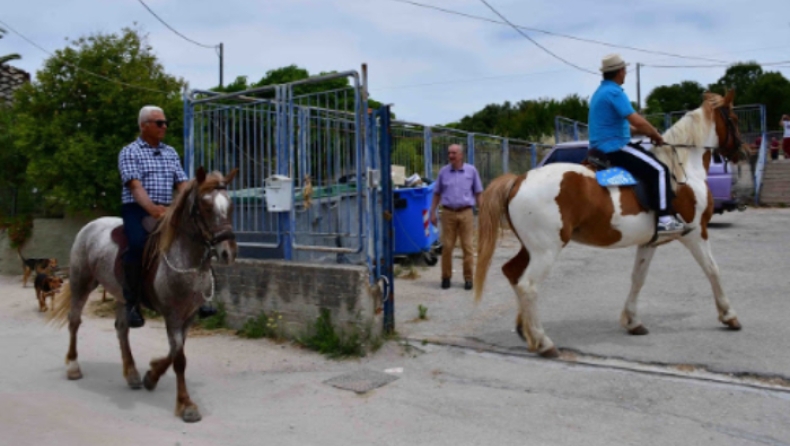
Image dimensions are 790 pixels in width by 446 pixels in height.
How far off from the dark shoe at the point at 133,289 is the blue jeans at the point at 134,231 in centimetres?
6

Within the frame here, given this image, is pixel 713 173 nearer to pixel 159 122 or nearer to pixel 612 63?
pixel 612 63

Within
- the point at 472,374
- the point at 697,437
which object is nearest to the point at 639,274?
the point at 472,374

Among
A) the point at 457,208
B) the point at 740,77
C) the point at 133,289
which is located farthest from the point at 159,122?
the point at 740,77

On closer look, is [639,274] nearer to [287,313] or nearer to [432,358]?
[432,358]

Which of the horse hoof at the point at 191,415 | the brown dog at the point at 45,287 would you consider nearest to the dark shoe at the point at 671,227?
the horse hoof at the point at 191,415

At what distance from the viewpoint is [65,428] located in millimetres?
4633

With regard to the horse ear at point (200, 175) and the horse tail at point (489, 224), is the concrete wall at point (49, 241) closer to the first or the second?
the horse ear at point (200, 175)

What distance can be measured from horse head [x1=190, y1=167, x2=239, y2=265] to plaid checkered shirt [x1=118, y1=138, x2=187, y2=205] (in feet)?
2.88

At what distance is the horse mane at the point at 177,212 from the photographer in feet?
15.4

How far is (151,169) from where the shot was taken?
5.45 meters

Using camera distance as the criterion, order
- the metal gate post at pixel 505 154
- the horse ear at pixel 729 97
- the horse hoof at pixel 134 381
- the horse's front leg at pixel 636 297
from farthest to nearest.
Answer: the metal gate post at pixel 505 154 < the horse ear at pixel 729 97 < the horse's front leg at pixel 636 297 < the horse hoof at pixel 134 381

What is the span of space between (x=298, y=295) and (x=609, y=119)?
12.0 ft

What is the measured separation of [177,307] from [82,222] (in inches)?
406

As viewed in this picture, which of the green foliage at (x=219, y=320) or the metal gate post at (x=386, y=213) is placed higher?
the metal gate post at (x=386, y=213)
